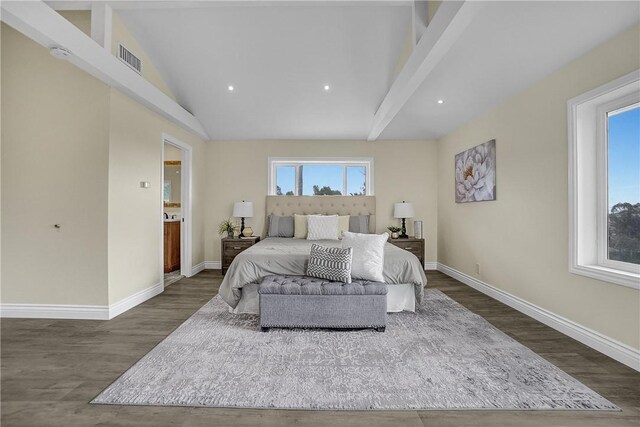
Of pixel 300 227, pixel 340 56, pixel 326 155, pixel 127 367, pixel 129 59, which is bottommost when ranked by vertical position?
pixel 127 367

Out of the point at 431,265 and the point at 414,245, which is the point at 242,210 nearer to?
the point at 414,245

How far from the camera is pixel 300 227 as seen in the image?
203 inches

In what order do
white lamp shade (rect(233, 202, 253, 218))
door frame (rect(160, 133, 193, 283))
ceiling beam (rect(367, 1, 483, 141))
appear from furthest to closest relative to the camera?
white lamp shade (rect(233, 202, 253, 218)) < door frame (rect(160, 133, 193, 283)) < ceiling beam (rect(367, 1, 483, 141))

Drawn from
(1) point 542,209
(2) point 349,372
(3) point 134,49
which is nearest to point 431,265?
→ (1) point 542,209

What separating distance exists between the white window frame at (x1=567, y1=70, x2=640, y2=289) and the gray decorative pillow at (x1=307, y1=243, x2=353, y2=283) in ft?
6.56

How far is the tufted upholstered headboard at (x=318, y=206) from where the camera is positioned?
5.60 meters

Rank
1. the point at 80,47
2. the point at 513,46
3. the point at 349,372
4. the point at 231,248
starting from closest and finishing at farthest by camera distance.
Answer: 1. the point at 349,372
2. the point at 80,47
3. the point at 513,46
4. the point at 231,248

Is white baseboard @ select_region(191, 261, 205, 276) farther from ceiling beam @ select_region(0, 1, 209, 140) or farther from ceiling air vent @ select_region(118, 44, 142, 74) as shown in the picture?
ceiling air vent @ select_region(118, 44, 142, 74)

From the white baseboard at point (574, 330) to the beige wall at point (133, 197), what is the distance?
14.4 ft

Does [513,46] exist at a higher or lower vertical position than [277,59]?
lower

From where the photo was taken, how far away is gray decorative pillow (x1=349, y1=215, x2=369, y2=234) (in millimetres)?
5371

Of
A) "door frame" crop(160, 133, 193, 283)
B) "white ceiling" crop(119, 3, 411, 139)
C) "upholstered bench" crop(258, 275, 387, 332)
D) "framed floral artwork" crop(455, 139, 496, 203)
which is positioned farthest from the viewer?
"door frame" crop(160, 133, 193, 283)

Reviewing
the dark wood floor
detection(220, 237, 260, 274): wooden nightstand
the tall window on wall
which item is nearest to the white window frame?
the dark wood floor

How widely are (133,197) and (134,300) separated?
1201mm
